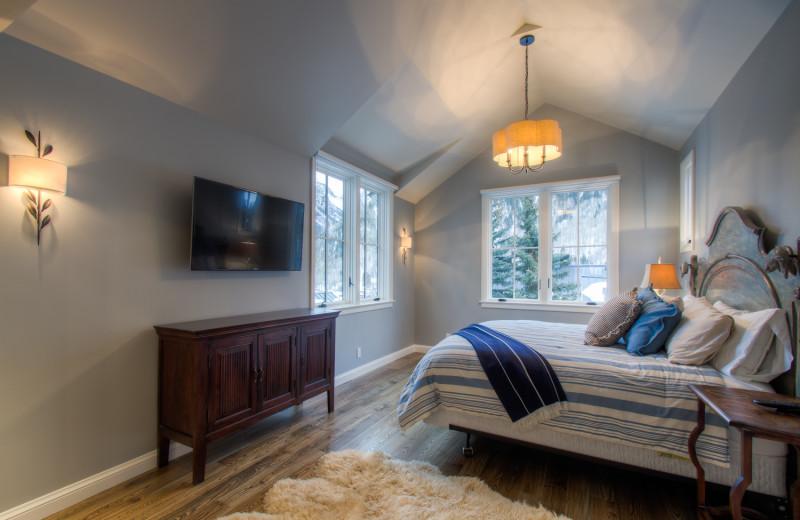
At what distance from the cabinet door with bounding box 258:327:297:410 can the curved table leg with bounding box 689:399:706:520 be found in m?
2.39

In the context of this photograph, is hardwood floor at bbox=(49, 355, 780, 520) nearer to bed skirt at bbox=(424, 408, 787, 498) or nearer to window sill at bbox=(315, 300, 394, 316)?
bed skirt at bbox=(424, 408, 787, 498)

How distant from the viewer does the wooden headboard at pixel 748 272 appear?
1714mm

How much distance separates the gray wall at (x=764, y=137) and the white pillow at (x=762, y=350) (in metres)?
0.40

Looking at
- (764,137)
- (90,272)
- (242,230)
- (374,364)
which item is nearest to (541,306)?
(374,364)

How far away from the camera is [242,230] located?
8.49 ft

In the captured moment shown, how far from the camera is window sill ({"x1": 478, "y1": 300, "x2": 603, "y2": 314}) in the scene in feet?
13.9

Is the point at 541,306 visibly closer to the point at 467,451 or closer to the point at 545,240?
the point at 545,240

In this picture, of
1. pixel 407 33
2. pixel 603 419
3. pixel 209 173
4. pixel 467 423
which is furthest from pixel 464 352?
pixel 407 33


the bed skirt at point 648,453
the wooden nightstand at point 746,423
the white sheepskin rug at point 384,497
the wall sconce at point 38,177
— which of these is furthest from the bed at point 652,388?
the wall sconce at point 38,177

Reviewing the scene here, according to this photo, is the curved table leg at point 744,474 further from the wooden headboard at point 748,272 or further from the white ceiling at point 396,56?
the white ceiling at point 396,56

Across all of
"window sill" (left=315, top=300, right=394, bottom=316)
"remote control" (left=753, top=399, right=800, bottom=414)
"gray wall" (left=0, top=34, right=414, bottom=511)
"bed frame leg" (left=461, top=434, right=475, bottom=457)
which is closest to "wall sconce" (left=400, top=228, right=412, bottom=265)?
"window sill" (left=315, top=300, right=394, bottom=316)

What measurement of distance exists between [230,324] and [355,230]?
209 centimetres

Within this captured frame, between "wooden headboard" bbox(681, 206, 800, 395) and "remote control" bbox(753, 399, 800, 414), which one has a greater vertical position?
"wooden headboard" bbox(681, 206, 800, 395)

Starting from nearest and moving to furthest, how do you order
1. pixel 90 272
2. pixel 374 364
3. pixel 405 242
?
pixel 90 272
pixel 374 364
pixel 405 242
